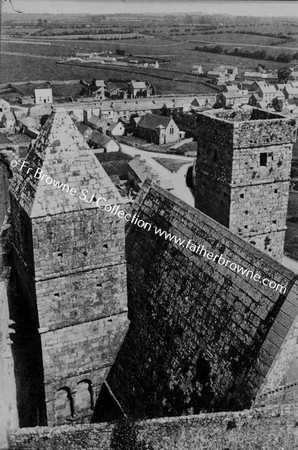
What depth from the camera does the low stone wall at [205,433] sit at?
9914mm

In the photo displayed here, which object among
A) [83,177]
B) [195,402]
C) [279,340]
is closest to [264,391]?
[279,340]

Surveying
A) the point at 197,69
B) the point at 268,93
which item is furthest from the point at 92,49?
the point at 268,93

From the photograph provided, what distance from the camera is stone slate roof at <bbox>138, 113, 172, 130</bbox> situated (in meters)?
84.1

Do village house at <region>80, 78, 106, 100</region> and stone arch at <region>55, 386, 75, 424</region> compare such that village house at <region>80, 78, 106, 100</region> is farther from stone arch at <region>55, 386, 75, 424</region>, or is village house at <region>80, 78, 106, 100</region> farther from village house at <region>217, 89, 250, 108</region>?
stone arch at <region>55, 386, 75, 424</region>

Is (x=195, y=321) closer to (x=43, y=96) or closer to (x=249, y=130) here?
(x=249, y=130)

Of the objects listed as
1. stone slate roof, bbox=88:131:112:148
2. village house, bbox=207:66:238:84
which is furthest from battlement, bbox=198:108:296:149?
village house, bbox=207:66:238:84

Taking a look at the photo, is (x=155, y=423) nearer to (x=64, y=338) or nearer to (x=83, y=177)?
(x=64, y=338)

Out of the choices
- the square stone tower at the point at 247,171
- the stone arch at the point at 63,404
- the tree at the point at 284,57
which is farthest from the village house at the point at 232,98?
the stone arch at the point at 63,404

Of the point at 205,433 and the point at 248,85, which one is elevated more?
the point at 248,85

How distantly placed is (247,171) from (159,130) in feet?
210

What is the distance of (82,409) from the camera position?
14859 millimetres

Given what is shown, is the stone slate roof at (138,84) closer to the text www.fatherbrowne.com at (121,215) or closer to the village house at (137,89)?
the village house at (137,89)

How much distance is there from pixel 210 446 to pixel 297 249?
1095 inches

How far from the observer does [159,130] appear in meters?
82.3
